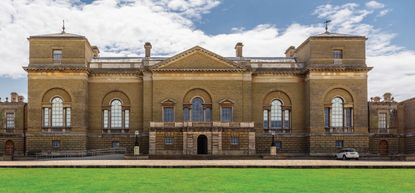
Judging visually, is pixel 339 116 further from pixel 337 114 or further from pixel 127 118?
pixel 127 118

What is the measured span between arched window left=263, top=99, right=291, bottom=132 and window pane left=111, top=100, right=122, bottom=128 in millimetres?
16128

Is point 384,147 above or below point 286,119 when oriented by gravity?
below

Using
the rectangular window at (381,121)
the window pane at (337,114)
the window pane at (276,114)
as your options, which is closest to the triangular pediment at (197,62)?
the window pane at (276,114)

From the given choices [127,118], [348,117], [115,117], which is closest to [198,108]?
[127,118]

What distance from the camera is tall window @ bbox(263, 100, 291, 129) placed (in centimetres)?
5900

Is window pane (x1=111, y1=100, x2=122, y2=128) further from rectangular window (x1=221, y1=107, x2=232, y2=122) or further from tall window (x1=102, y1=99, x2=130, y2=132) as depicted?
rectangular window (x1=221, y1=107, x2=232, y2=122)

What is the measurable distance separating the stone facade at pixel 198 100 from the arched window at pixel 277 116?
11cm

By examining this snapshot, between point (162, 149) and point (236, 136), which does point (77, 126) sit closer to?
point (162, 149)

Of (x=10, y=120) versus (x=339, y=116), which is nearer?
(x=339, y=116)

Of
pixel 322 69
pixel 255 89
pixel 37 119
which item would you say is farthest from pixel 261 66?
pixel 37 119

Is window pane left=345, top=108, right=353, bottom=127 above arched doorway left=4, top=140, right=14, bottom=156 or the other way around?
above

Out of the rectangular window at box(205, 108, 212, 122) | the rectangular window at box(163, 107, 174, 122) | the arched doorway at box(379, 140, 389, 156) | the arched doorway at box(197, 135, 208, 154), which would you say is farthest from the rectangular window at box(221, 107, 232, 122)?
the arched doorway at box(379, 140, 389, 156)

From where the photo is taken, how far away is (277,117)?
59.2 m

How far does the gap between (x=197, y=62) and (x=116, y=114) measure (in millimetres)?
10813
